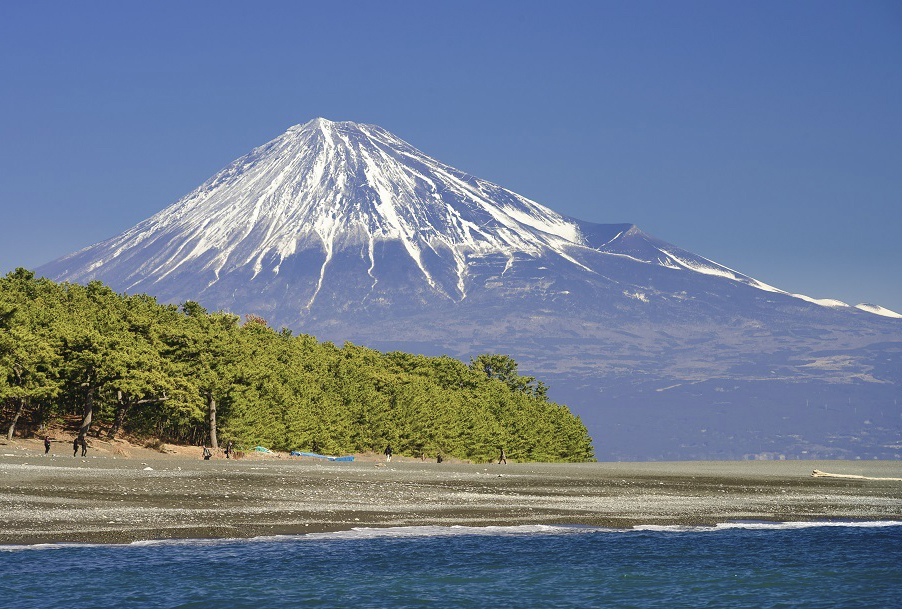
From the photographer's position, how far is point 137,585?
120ft

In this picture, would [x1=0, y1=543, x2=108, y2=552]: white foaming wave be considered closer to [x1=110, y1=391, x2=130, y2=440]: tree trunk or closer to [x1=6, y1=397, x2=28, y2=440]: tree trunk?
[x1=6, y1=397, x2=28, y2=440]: tree trunk

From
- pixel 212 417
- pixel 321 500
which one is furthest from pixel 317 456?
pixel 321 500

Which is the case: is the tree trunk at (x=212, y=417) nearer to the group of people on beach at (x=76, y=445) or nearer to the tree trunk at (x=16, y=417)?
the tree trunk at (x=16, y=417)

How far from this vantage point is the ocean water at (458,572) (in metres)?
36.2

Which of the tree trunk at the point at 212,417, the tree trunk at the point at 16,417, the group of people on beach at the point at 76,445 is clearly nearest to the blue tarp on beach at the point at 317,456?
the tree trunk at the point at 212,417

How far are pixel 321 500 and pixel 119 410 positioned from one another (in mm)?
44963

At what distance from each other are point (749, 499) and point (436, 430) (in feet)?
214

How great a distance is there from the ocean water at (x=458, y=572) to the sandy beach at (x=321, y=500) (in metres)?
2.81

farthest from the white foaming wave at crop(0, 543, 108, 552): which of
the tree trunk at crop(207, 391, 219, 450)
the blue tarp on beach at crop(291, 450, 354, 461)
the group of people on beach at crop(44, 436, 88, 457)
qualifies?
the blue tarp on beach at crop(291, 450, 354, 461)

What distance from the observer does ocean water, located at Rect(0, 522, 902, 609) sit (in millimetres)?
36250

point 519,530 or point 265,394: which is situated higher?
point 265,394

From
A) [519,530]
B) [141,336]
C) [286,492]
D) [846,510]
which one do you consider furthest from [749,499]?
[141,336]

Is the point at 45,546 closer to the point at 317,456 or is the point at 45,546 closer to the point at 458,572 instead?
the point at 458,572

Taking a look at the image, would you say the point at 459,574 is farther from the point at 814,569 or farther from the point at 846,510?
the point at 846,510
